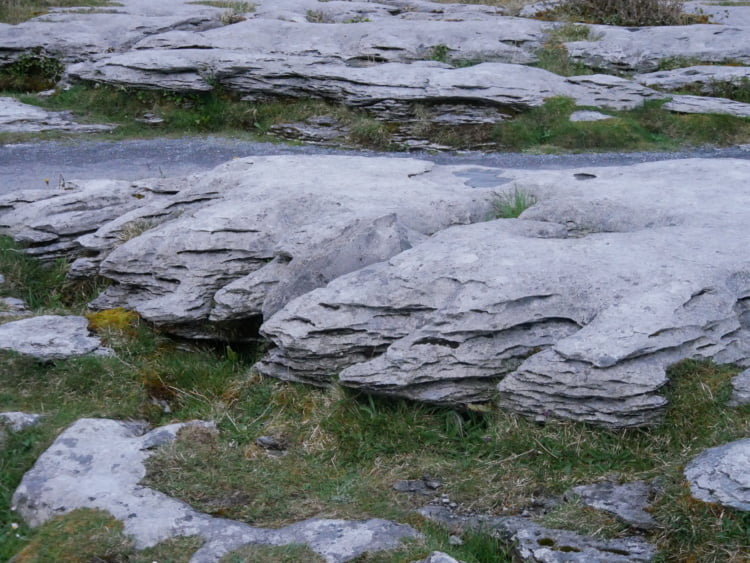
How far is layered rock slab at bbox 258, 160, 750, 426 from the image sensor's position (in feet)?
16.1

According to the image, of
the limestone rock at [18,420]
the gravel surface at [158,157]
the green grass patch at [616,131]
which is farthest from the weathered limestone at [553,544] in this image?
the green grass patch at [616,131]

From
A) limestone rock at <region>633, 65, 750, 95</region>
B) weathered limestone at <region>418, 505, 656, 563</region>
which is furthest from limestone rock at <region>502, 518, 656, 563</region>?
limestone rock at <region>633, 65, 750, 95</region>

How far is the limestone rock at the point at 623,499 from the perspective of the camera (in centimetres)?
425

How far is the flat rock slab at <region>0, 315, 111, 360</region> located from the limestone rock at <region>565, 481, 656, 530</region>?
13.3 feet

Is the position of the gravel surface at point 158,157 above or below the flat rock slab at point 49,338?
above

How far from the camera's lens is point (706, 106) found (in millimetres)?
13797

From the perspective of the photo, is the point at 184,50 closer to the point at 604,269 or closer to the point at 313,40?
the point at 313,40

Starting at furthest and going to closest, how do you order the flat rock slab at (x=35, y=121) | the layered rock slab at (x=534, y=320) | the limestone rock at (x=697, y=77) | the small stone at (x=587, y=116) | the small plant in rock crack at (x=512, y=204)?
the limestone rock at (x=697, y=77)
the flat rock slab at (x=35, y=121)
the small stone at (x=587, y=116)
the small plant in rock crack at (x=512, y=204)
the layered rock slab at (x=534, y=320)

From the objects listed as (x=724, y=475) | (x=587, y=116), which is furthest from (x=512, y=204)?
(x=587, y=116)

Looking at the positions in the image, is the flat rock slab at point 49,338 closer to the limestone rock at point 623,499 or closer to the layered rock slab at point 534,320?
the layered rock slab at point 534,320

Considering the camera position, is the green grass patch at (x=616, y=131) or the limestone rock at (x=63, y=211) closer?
the limestone rock at (x=63, y=211)

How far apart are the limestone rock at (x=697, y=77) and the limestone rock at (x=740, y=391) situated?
1152 centimetres

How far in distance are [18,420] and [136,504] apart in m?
1.47

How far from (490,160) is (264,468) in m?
8.31
